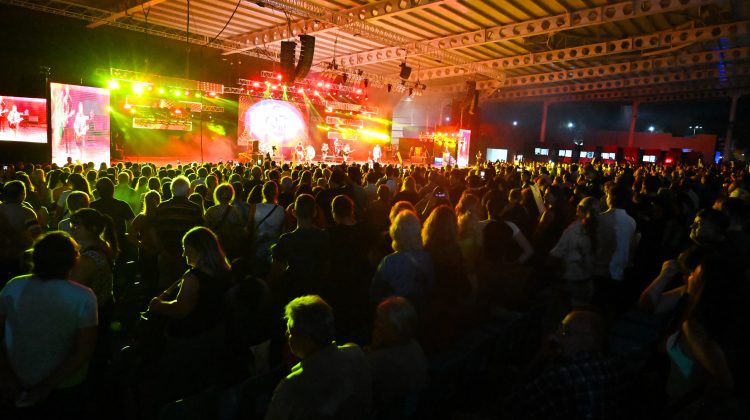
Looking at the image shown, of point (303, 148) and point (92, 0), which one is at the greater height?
point (92, 0)

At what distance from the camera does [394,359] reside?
2066mm

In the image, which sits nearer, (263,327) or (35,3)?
(263,327)

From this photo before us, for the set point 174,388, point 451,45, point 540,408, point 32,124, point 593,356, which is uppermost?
point 451,45

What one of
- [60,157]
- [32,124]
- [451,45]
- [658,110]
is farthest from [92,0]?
[658,110]

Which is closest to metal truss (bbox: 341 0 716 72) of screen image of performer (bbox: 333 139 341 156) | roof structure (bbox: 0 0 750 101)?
roof structure (bbox: 0 0 750 101)

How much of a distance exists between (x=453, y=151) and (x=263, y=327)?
20856mm

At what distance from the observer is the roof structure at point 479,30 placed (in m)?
10.6

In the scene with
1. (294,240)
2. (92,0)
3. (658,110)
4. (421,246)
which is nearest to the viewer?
(421,246)

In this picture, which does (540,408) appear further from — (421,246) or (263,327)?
(263,327)

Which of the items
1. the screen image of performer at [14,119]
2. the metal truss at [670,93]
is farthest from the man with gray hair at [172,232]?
the metal truss at [670,93]

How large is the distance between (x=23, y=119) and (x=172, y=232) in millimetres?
11995

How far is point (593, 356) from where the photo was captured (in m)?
1.68

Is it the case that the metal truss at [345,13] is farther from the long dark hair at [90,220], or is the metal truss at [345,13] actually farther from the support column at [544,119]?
the support column at [544,119]

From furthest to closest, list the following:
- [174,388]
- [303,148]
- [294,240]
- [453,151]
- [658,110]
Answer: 1. [658,110]
2. [453,151]
3. [303,148]
4. [294,240]
5. [174,388]
